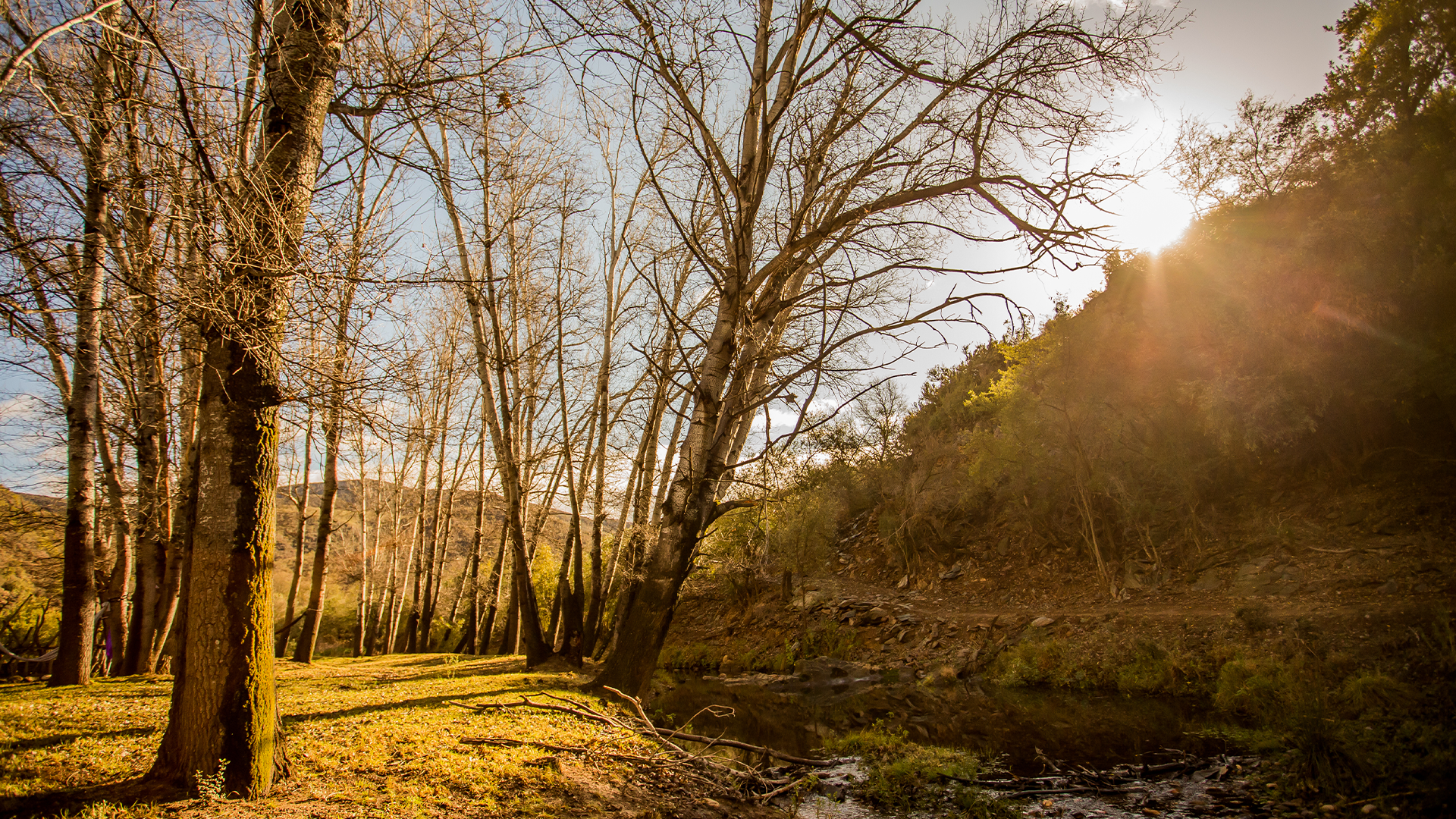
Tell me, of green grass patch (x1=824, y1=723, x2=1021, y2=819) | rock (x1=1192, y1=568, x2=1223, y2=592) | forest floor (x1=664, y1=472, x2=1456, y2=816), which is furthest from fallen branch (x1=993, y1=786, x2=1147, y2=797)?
rock (x1=1192, y1=568, x2=1223, y2=592)

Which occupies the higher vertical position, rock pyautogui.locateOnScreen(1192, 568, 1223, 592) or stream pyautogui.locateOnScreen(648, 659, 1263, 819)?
rock pyautogui.locateOnScreen(1192, 568, 1223, 592)

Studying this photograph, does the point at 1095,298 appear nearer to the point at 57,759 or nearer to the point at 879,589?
the point at 879,589

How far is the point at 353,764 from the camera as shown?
3.65 metres

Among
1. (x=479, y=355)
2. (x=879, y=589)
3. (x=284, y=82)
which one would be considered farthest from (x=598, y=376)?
(x=879, y=589)

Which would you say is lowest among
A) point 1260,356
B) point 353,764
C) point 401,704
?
point 401,704

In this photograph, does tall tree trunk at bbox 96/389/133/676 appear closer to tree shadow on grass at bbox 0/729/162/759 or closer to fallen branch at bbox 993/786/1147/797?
tree shadow on grass at bbox 0/729/162/759

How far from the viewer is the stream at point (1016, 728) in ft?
16.5

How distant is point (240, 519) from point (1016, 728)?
30.3ft

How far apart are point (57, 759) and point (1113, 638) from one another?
15.0 meters

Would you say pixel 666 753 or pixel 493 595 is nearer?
pixel 666 753

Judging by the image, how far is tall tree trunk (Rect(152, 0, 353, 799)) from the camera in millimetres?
2854

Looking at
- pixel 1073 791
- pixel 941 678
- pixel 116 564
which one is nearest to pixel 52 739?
pixel 116 564

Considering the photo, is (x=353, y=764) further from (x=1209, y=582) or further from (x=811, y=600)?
(x=811, y=600)

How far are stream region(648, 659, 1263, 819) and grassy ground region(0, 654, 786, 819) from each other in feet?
5.09
